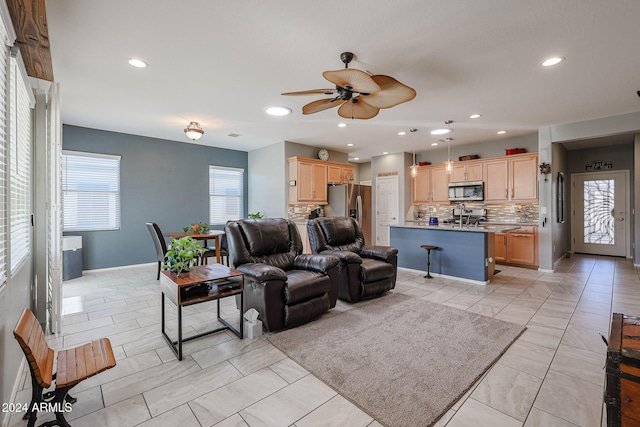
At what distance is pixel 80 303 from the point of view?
12.1 feet

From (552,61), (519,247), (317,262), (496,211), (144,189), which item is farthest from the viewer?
(496,211)

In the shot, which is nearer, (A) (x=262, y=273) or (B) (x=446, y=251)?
(A) (x=262, y=273)

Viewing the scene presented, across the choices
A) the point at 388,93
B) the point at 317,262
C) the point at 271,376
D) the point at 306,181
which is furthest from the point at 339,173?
the point at 271,376

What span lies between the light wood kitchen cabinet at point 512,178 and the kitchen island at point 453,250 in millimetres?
1325

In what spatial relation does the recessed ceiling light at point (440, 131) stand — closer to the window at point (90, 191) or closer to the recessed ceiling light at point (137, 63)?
the recessed ceiling light at point (137, 63)

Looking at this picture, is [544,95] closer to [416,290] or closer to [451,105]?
[451,105]

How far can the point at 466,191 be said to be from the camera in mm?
6633

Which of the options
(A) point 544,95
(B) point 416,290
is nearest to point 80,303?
(B) point 416,290

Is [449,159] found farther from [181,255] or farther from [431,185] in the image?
[181,255]

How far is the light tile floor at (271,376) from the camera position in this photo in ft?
5.60

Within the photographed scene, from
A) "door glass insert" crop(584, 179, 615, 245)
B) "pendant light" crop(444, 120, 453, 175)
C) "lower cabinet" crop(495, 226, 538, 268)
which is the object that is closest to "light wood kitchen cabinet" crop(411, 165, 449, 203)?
"pendant light" crop(444, 120, 453, 175)

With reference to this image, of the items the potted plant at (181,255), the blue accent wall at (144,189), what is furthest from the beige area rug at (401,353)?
the blue accent wall at (144,189)

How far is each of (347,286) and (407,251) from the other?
229cm

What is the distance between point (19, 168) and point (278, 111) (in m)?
2.93
